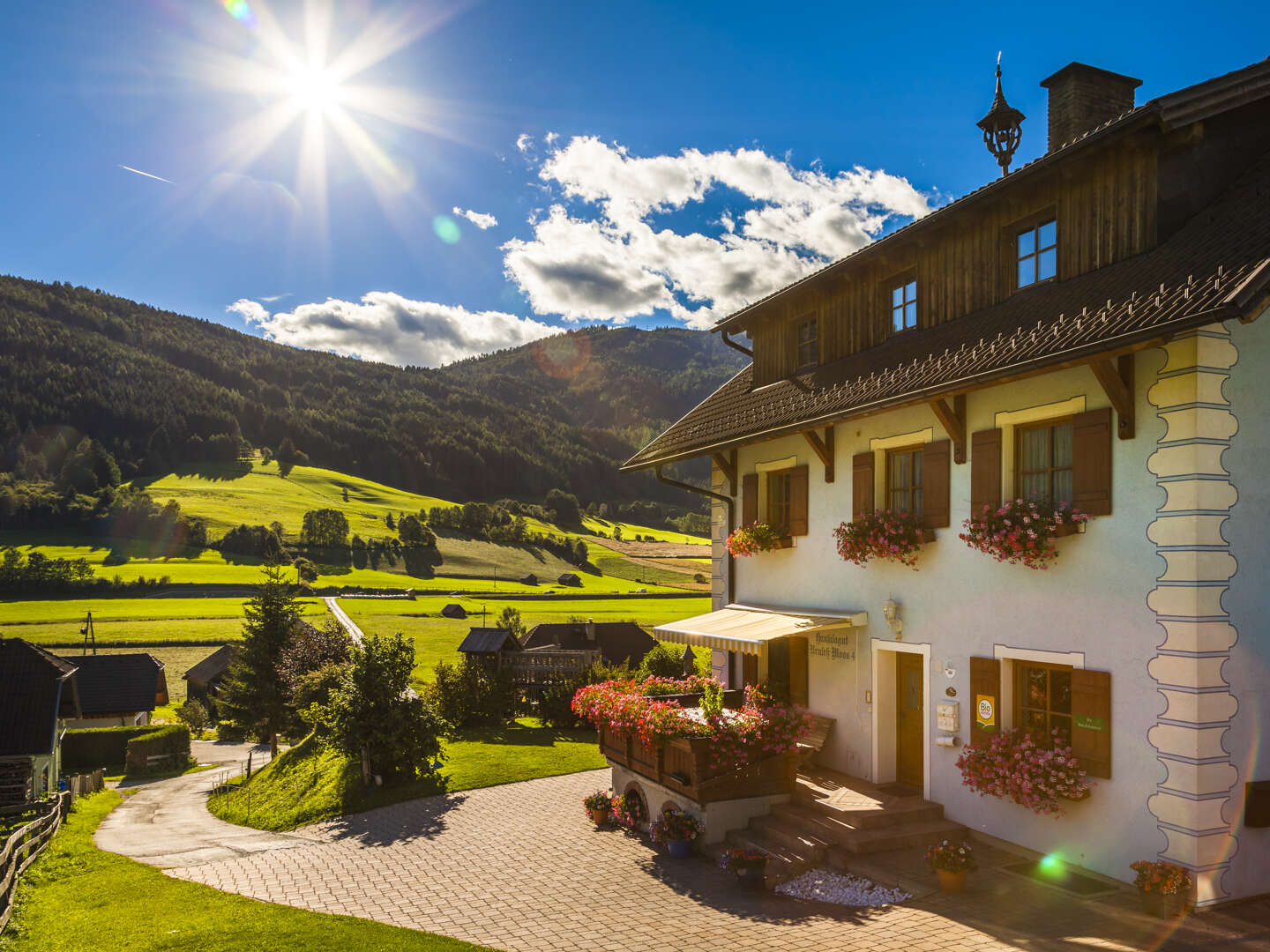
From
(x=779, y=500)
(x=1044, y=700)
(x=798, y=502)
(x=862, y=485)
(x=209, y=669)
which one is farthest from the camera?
(x=209, y=669)

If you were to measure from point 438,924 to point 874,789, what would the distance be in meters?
6.40

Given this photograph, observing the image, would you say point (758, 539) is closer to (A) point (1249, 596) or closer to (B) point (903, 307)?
(B) point (903, 307)

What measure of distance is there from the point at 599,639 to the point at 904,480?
133 ft

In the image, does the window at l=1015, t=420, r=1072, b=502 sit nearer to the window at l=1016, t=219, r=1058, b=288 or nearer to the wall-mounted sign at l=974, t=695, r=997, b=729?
the window at l=1016, t=219, r=1058, b=288

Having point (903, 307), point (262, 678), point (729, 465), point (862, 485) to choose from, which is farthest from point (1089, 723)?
point (262, 678)

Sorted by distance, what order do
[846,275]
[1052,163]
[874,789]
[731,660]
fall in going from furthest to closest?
[731,660]
[846,275]
[874,789]
[1052,163]

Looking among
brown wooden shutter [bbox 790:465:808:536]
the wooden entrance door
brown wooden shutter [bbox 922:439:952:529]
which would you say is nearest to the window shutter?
brown wooden shutter [bbox 790:465:808:536]

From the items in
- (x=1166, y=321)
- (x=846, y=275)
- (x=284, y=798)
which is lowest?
(x=284, y=798)

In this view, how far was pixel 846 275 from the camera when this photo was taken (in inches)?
604

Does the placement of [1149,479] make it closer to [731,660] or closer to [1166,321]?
[1166,321]

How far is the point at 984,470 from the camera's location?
11.0 metres

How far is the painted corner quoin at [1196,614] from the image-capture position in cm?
850

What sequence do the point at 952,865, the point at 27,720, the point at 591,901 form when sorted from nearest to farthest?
the point at 952,865, the point at 591,901, the point at 27,720

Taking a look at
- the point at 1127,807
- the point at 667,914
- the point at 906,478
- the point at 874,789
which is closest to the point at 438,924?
the point at 667,914
